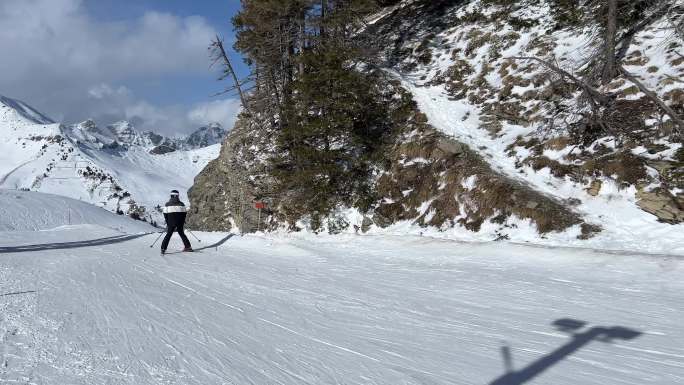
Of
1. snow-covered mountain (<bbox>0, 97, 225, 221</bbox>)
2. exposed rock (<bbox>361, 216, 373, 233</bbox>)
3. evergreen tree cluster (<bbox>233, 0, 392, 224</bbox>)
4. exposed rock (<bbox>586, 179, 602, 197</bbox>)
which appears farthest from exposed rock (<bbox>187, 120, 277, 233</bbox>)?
snow-covered mountain (<bbox>0, 97, 225, 221</bbox>)

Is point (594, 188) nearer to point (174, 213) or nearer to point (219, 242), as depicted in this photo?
point (219, 242)

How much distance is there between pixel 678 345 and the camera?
4934mm

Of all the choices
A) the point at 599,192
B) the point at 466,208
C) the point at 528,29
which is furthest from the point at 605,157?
the point at 528,29

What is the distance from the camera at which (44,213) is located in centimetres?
4797

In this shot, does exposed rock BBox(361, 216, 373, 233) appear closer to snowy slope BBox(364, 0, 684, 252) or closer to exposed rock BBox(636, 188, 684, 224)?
snowy slope BBox(364, 0, 684, 252)

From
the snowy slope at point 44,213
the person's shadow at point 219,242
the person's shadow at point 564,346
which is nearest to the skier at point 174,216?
the person's shadow at point 219,242

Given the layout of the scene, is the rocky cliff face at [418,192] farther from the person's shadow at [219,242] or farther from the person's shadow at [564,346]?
the person's shadow at [564,346]

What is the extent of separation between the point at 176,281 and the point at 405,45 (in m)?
22.0

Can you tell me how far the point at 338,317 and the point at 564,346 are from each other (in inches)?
115

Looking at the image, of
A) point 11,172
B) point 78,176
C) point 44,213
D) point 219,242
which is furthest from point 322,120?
point 11,172

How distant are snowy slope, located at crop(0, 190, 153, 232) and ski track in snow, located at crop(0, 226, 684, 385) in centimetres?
3946

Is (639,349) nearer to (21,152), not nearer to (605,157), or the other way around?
(605,157)

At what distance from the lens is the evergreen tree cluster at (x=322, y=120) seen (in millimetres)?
14156

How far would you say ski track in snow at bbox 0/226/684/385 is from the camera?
13.7ft
